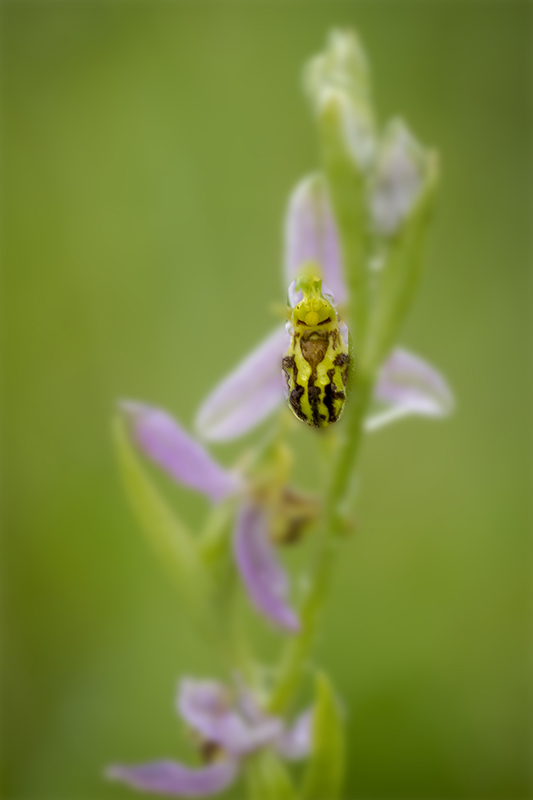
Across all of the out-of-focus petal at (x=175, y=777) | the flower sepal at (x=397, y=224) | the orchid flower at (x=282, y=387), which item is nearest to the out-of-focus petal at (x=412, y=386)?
the orchid flower at (x=282, y=387)

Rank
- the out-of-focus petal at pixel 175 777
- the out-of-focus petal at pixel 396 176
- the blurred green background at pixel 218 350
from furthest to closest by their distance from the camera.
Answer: the blurred green background at pixel 218 350, the out-of-focus petal at pixel 175 777, the out-of-focus petal at pixel 396 176

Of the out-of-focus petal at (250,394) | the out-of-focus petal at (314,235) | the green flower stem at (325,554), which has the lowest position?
the green flower stem at (325,554)

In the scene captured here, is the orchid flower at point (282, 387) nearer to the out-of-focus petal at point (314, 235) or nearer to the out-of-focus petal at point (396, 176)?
the out-of-focus petal at point (314, 235)

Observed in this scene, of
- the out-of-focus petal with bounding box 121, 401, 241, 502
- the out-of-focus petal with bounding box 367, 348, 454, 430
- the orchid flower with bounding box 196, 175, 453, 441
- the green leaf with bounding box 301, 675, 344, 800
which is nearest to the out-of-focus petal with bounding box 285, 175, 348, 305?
the orchid flower with bounding box 196, 175, 453, 441

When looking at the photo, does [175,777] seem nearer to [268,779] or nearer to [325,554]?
[268,779]

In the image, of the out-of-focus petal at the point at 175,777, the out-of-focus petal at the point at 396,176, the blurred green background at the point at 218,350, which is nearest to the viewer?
the out-of-focus petal at the point at 396,176

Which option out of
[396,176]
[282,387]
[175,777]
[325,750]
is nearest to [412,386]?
[282,387]
